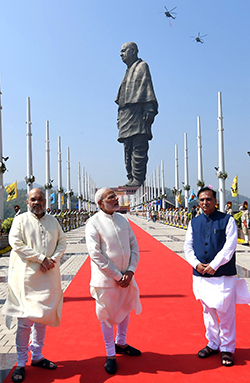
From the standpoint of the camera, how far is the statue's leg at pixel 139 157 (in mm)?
92375

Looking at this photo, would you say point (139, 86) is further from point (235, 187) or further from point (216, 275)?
point (216, 275)

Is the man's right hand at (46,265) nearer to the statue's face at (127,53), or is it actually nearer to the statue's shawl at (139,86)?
the statue's shawl at (139,86)

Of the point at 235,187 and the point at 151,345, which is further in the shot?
the point at 235,187

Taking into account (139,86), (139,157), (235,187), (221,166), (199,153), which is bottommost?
(235,187)

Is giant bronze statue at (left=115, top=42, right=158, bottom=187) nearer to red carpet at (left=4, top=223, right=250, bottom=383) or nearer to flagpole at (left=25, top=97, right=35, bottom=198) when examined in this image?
flagpole at (left=25, top=97, right=35, bottom=198)

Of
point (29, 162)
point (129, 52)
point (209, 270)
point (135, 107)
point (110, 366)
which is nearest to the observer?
point (110, 366)

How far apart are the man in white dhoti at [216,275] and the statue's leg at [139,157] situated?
89.0 metres

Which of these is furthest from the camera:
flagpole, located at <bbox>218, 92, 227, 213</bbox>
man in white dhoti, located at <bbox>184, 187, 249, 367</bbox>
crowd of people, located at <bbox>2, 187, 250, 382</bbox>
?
flagpole, located at <bbox>218, 92, 227, 213</bbox>

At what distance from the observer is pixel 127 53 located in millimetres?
89875

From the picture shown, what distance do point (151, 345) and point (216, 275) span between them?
1.12 metres

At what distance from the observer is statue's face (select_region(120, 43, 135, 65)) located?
89875 mm

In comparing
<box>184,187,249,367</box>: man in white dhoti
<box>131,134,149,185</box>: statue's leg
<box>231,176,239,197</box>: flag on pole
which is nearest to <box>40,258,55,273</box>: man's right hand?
<box>184,187,249,367</box>: man in white dhoti

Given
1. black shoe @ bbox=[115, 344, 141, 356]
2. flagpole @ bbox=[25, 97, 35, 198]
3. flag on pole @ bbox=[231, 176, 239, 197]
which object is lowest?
black shoe @ bbox=[115, 344, 141, 356]

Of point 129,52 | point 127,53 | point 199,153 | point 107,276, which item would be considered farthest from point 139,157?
point 107,276
